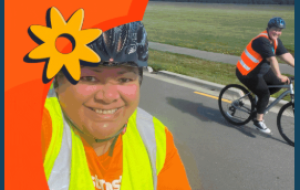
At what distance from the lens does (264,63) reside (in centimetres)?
407

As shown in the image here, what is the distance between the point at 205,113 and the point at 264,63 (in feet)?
5.03

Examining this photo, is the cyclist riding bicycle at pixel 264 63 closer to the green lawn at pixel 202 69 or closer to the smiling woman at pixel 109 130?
the green lawn at pixel 202 69

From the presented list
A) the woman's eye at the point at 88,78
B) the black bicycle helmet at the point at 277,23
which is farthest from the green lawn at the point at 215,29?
the woman's eye at the point at 88,78

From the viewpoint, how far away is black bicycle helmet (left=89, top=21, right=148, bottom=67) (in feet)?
2.42

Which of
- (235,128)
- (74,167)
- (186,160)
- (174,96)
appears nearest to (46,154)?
(74,167)

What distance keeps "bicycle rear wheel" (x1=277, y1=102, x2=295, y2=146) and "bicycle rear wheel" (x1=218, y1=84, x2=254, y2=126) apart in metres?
0.44

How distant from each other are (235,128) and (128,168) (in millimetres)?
3908

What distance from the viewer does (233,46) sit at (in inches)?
465

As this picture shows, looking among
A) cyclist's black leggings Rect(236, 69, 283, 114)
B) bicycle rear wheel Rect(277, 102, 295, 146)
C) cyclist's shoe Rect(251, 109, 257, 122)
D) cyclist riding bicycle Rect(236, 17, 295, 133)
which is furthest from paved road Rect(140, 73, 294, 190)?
cyclist's black leggings Rect(236, 69, 283, 114)

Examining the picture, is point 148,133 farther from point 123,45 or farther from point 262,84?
point 262,84

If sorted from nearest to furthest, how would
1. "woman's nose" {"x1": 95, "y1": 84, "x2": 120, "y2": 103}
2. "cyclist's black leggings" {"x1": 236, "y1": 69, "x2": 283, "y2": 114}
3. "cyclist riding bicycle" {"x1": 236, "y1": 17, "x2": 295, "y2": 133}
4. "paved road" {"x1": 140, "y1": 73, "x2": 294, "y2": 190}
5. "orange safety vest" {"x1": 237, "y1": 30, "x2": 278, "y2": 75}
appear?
1. "woman's nose" {"x1": 95, "y1": 84, "x2": 120, "y2": 103}
2. "paved road" {"x1": 140, "y1": 73, "x2": 294, "y2": 190}
3. "cyclist riding bicycle" {"x1": 236, "y1": 17, "x2": 295, "y2": 133}
4. "orange safety vest" {"x1": 237, "y1": 30, "x2": 278, "y2": 75}
5. "cyclist's black leggings" {"x1": 236, "y1": 69, "x2": 283, "y2": 114}

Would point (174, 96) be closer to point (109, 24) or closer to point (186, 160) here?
point (186, 160)

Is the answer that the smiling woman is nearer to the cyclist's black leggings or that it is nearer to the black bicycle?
the cyclist's black leggings

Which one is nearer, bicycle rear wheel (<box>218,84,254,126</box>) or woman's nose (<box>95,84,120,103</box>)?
woman's nose (<box>95,84,120,103</box>)
